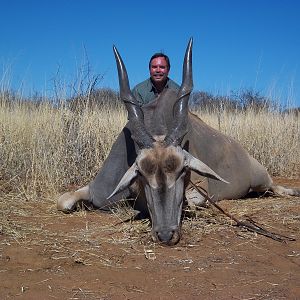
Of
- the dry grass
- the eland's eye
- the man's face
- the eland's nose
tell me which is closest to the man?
the man's face

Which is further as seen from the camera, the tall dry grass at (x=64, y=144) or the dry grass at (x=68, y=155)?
the tall dry grass at (x=64, y=144)

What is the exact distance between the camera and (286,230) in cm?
459

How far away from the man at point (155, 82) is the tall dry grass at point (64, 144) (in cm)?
125

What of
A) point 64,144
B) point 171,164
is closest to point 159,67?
point 64,144

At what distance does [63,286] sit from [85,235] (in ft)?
4.06

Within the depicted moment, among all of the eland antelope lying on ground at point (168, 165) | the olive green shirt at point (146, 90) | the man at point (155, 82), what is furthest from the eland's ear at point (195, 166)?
the olive green shirt at point (146, 90)

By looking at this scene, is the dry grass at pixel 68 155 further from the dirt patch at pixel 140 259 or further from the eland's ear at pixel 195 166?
the eland's ear at pixel 195 166

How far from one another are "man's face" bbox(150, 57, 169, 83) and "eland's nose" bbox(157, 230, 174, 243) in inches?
109

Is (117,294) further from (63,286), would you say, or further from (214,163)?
(214,163)

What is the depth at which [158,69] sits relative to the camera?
6320 mm

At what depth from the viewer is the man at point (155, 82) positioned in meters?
6.32

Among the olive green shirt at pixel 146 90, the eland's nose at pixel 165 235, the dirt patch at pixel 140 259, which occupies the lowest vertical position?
the dirt patch at pixel 140 259

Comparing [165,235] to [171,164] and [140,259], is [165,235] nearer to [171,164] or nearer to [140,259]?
[140,259]

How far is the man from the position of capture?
6.32 meters
